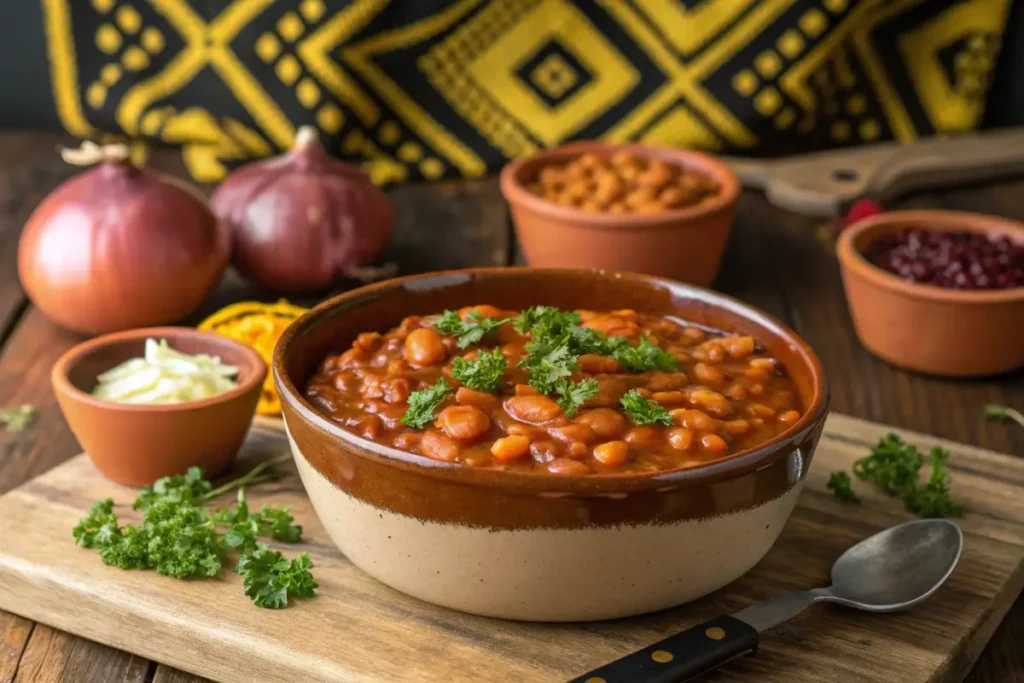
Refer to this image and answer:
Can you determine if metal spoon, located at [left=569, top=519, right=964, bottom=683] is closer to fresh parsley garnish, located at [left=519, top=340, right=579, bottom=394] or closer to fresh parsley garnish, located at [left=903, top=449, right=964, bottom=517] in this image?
fresh parsley garnish, located at [left=903, top=449, right=964, bottom=517]

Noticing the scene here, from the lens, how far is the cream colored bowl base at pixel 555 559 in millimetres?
1801

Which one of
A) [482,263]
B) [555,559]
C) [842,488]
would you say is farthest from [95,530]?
[482,263]

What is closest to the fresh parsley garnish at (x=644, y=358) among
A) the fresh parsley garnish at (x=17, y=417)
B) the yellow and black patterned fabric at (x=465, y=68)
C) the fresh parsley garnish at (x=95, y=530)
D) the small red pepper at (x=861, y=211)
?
the fresh parsley garnish at (x=95, y=530)

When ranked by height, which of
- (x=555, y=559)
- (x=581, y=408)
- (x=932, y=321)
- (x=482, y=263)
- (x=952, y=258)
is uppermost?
(x=581, y=408)

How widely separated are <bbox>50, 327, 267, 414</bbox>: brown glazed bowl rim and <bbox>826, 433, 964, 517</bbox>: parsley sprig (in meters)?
1.06

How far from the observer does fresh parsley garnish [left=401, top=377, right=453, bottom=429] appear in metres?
1.94

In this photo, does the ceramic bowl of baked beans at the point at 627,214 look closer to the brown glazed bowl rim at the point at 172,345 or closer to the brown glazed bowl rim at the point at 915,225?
the brown glazed bowl rim at the point at 915,225

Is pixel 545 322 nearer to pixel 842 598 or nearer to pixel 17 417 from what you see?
pixel 842 598

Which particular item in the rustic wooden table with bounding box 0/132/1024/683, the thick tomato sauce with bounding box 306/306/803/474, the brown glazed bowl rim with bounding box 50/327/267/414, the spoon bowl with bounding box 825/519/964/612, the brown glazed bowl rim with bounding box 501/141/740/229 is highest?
the thick tomato sauce with bounding box 306/306/803/474

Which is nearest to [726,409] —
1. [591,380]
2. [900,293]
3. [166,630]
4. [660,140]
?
[591,380]

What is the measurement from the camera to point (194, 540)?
205cm

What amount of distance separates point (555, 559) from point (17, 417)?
1461 millimetres

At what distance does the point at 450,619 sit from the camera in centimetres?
192

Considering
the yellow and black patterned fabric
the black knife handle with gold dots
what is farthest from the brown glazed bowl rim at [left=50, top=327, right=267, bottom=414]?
the yellow and black patterned fabric
